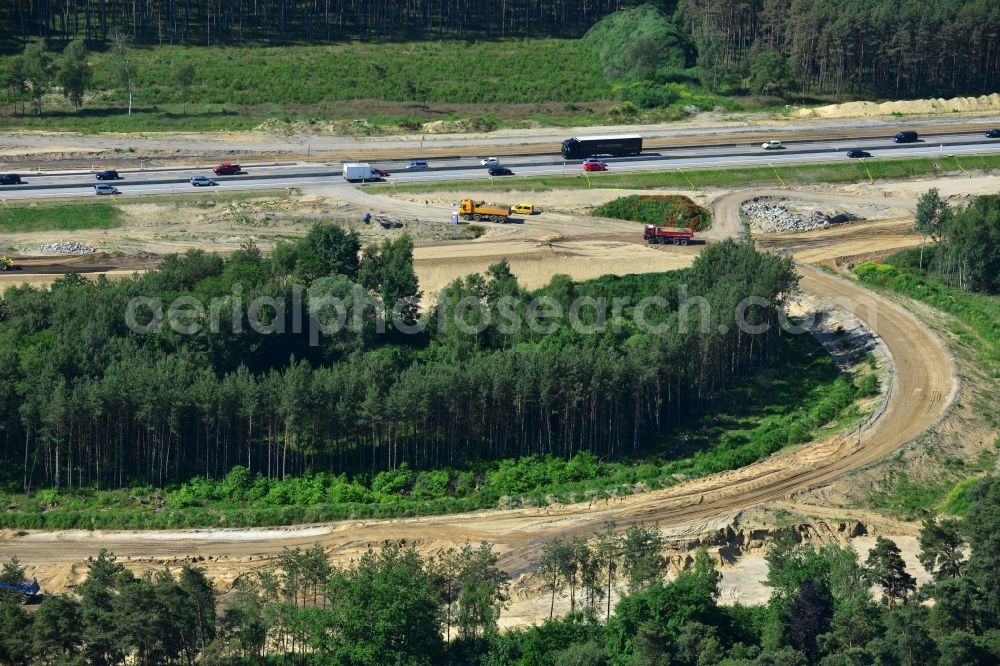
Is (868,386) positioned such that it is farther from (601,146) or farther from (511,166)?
(511,166)

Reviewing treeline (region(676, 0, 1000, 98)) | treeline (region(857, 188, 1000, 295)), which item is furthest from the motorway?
treeline (region(857, 188, 1000, 295))

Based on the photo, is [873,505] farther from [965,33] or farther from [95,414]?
[965,33]

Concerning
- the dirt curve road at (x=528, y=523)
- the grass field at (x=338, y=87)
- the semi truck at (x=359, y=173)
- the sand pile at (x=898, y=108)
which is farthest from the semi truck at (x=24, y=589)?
the sand pile at (x=898, y=108)

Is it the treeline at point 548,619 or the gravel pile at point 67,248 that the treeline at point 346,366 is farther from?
the treeline at point 548,619

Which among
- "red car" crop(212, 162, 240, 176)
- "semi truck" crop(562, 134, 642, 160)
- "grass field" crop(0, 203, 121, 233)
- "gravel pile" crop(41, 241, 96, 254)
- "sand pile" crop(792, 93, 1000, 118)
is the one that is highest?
"sand pile" crop(792, 93, 1000, 118)

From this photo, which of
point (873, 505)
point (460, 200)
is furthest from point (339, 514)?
point (460, 200)

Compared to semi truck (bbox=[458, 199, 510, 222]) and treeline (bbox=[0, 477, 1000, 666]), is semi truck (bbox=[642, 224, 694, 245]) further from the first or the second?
treeline (bbox=[0, 477, 1000, 666])
